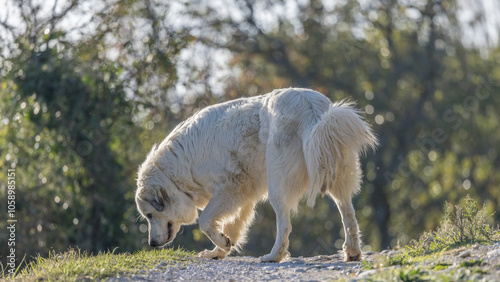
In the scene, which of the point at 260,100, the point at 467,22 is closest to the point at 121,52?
the point at 260,100

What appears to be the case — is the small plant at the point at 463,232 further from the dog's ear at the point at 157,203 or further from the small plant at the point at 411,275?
the dog's ear at the point at 157,203

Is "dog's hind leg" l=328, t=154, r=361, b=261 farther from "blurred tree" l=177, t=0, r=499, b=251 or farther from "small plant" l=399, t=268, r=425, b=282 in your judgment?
"blurred tree" l=177, t=0, r=499, b=251

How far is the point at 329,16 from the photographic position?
70.3 ft

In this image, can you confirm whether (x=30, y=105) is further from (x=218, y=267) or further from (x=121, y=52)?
(x=218, y=267)

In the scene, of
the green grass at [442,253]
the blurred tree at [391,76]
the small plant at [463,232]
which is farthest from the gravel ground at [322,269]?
the blurred tree at [391,76]

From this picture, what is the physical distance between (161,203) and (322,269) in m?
2.32

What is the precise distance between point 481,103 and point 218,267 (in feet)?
54.5

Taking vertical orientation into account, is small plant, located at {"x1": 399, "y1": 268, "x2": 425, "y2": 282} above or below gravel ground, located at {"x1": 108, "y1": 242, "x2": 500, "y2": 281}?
above

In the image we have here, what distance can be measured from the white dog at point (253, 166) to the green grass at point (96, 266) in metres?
0.79

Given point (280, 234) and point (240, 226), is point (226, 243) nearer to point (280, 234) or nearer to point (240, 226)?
point (240, 226)

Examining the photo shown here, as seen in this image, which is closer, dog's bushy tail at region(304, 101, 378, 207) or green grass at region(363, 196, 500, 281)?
green grass at region(363, 196, 500, 281)

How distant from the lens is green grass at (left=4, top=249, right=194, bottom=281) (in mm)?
5951

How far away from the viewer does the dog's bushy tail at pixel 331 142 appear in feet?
21.7

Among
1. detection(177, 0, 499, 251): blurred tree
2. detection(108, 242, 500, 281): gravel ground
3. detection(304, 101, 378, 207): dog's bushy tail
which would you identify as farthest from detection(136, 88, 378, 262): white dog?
detection(177, 0, 499, 251): blurred tree
